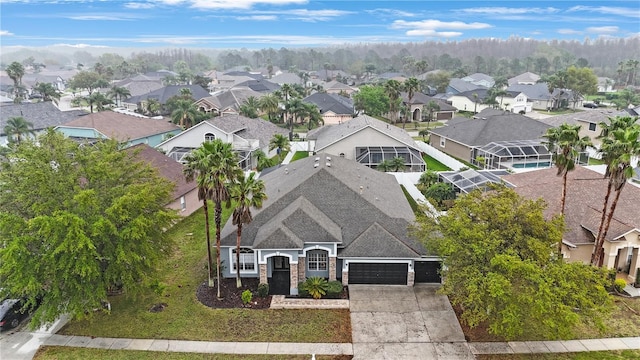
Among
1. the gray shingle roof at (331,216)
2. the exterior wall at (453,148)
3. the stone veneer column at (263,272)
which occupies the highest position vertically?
the gray shingle roof at (331,216)

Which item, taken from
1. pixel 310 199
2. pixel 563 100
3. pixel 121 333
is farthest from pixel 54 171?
pixel 563 100

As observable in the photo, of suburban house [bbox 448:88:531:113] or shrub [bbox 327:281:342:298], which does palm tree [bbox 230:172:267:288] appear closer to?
shrub [bbox 327:281:342:298]

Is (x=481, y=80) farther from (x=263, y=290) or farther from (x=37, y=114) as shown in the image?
(x=263, y=290)

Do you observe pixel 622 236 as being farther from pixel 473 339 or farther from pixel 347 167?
pixel 347 167

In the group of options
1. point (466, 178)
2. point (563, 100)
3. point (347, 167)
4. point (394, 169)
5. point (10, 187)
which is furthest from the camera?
point (563, 100)

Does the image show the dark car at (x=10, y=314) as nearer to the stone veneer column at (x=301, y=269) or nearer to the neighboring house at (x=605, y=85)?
the stone veneer column at (x=301, y=269)

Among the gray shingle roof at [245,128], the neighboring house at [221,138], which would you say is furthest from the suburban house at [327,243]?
the gray shingle roof at [245,128]
